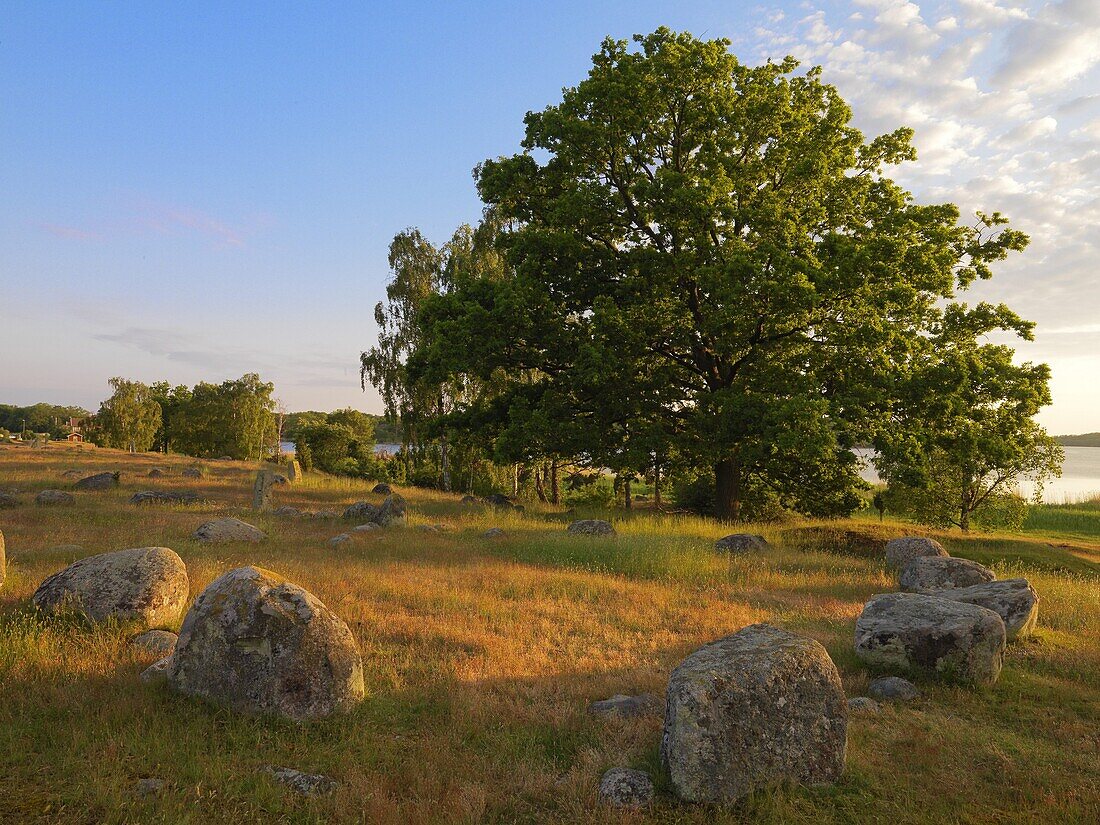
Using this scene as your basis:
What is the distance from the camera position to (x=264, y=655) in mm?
6465

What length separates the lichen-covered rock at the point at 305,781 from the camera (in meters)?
5.14

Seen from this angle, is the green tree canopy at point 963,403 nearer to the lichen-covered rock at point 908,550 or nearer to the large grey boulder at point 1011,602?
the lichen-covered rock at point 908,550

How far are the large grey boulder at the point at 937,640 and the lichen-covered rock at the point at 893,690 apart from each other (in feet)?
1.48

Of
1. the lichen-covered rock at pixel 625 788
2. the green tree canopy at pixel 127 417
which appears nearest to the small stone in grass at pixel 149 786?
the lichen-covered rock at pixel 625 788

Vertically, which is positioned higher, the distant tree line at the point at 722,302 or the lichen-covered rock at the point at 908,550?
the distant tree line at the point at 722,302

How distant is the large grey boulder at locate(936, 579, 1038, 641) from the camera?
403 inches

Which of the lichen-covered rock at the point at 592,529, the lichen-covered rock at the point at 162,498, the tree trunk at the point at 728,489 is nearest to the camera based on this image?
the lichen-covered rock at the point at 592,529

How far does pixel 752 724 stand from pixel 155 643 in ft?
23.7

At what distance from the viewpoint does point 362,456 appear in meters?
53.4

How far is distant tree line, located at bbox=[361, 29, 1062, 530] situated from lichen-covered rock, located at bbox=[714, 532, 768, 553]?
289 cm

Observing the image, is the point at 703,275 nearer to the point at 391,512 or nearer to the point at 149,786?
the point at 391,512

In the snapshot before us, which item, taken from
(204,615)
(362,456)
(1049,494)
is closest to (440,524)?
(204,615)

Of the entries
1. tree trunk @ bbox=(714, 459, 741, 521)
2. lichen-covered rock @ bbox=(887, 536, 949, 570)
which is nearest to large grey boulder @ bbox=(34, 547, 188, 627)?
lichen-covered rock @ bbox=(887, 536, 949, 570)

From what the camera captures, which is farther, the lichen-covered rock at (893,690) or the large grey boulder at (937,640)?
the large grey boulder at (937,640)
